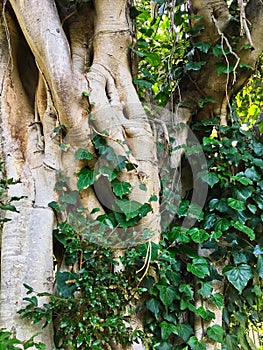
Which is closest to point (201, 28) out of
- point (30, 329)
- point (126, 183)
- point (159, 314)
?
point (126, 183)

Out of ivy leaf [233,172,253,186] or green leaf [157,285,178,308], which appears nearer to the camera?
green leaf [157,285,178,308]

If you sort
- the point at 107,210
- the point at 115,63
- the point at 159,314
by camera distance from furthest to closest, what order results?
1. the point at 115,63
2. the point at 107,210
3. the point at 159,314

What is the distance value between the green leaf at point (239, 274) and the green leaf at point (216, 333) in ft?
0.74

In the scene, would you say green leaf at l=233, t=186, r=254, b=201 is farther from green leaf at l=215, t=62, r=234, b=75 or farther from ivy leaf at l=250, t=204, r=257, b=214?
green leaf at l=215, t=62, r=234, b=75

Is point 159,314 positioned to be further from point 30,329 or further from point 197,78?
point 197,78

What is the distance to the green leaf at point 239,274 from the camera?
201 cm

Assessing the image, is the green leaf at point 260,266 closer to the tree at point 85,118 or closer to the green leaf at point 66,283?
the tree at point 85,118

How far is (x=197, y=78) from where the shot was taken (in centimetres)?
242

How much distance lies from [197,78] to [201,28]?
0.28 meters

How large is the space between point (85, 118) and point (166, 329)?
3.50 feet

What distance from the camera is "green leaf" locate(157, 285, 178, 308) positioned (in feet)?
6.19

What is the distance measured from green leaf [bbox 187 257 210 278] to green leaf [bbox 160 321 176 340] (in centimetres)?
26

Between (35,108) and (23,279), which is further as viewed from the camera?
(35,108)

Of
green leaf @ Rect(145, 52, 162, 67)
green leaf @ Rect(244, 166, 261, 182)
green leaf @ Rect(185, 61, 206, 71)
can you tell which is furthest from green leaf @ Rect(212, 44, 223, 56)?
green leaf @ Rect(244, 166, 261, 182)
